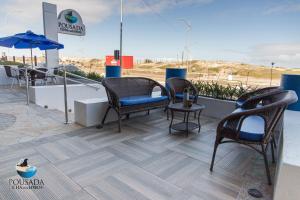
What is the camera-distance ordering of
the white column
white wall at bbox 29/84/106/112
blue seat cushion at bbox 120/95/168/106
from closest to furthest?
blue seat cushion at bbox 120/95/168/106, white wall at bbox 29/84/106/112, the white column

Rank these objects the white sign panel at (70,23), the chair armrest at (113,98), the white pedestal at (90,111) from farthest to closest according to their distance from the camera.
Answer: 1. the white sign panel at (70,23)
2. the white pedestal at (90,111)
3. the chair armrest at (113,98)

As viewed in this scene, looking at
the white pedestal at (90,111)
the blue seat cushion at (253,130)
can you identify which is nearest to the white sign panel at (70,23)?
the white pedestal at (90,111)

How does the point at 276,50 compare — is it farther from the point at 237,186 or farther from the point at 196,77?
the point at 237,186

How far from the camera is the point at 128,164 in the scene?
2.48m

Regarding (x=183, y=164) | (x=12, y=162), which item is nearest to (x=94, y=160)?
(x=12, y=162)

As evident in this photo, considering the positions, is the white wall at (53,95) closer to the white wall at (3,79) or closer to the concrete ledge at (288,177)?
the white wall at (3,79)

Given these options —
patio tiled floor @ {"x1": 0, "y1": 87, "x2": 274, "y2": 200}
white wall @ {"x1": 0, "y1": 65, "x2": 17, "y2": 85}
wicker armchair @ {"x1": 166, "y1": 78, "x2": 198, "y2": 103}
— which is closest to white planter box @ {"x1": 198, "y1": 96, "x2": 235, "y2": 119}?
wicker armchair @ {"x1": 166, "y1": 78, "x2": 198, "y2": 103}

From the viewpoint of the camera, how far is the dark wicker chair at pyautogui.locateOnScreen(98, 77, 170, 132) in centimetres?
359

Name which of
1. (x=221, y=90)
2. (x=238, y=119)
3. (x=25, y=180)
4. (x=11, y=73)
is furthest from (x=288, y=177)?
(x=11, y=73)

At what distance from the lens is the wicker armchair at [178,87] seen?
4535mm

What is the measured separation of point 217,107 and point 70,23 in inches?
324

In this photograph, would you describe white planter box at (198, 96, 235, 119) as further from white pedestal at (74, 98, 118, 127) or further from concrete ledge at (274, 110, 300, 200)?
concrete ledge at (274, 110, 300, 200)

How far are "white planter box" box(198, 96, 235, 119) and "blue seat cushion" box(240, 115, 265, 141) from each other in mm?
1728

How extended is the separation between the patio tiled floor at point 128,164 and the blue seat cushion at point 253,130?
0.45 meters
